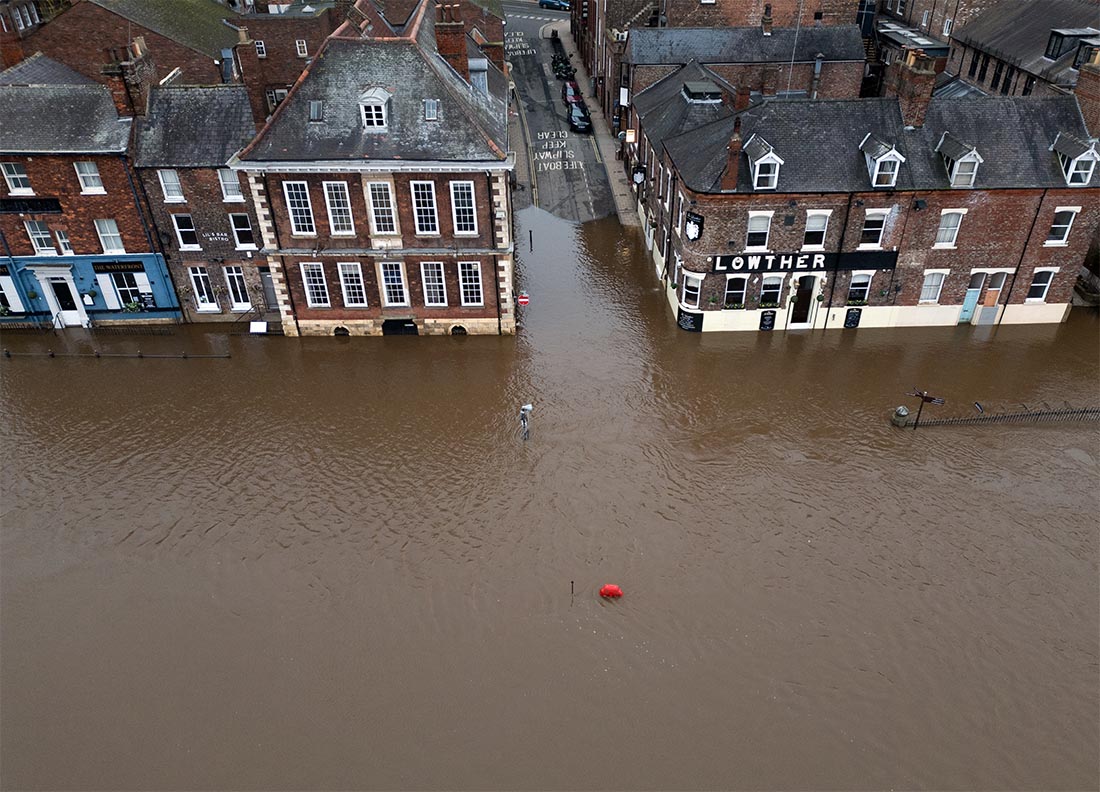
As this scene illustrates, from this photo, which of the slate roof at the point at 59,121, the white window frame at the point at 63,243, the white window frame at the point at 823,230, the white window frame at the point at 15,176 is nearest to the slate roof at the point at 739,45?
the white window frame at the point at 823,230

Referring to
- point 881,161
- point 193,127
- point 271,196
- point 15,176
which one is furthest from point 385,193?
point 881,161

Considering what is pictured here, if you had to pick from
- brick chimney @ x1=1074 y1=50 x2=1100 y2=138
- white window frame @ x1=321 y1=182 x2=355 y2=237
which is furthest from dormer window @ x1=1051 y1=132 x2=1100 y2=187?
white window frame @ x1=321 y1=182 x2=355 y2=237

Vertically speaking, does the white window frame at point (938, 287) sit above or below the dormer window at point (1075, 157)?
below

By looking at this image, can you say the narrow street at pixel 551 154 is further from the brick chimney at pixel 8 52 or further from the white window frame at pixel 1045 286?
the brick chimney at pixel 8 52

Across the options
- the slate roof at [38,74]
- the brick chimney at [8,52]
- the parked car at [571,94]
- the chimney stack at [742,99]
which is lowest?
the parked car at [571,94]

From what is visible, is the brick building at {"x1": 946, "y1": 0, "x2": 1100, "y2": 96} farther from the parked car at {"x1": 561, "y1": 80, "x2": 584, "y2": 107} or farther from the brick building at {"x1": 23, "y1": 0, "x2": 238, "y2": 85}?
the brick building at {"x1": 23, "y1": 0, "x2": 238, "y2": 85}

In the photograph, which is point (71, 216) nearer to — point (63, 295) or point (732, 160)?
point (63, 295)

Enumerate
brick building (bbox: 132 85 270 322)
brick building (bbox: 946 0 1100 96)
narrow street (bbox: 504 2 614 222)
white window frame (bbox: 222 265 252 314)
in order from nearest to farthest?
brick building (bbox: 132 85 270 322) < white window frame (bbox: 222 265 252 314) < brick building (bbox: 946 0 1100 96) < narrow street (bbox: 504 2 614 222)

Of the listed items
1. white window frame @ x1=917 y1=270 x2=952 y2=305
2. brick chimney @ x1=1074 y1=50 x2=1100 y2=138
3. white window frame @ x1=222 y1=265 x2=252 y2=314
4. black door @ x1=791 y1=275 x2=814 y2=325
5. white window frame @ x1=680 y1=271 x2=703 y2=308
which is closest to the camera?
brick chimney @ x1=1074 y1=50 x2=1100 y2=138
